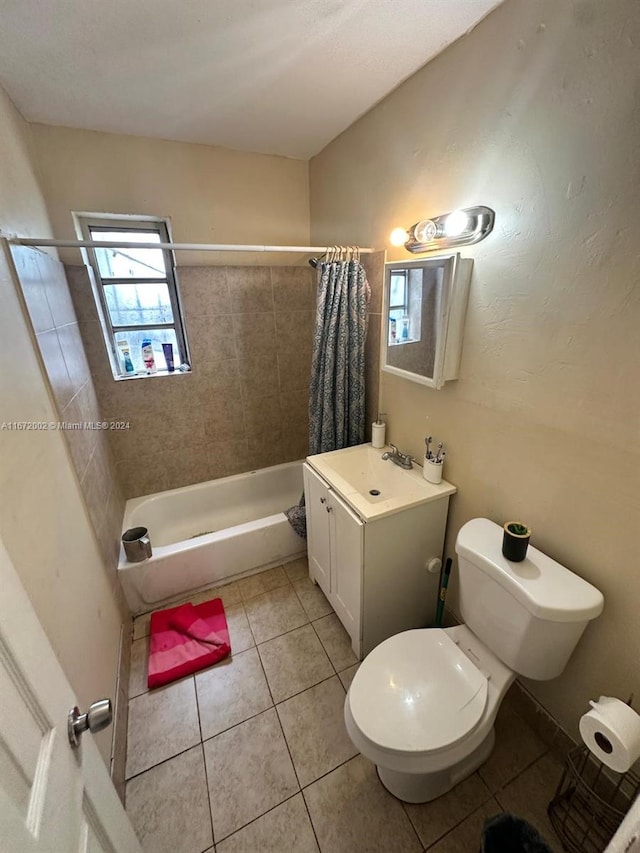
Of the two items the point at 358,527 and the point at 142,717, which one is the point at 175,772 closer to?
the point at 142,717

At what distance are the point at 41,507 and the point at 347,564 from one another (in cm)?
112

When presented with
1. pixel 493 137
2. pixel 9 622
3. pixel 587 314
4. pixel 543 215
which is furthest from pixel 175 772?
pixel 493 137

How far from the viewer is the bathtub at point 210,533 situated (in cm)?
190

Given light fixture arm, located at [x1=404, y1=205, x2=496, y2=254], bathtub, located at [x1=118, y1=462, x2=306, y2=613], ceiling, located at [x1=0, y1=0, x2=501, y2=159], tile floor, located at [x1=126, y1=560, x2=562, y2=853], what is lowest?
tile floor, located at [x1=126, y1=560, x2=562, y2=853]

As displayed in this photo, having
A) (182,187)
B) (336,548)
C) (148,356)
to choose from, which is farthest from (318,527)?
(182,187)

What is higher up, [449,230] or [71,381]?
[449,230]

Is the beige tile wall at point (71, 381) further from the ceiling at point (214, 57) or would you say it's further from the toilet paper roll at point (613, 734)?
the toilet paper roll at point (613, 734)

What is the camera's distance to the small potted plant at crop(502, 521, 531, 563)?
1083 mm

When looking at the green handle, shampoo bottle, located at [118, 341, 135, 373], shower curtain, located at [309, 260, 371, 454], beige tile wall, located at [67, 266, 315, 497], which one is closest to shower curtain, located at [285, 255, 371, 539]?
shower curtain, located at [309, 260, 371, 454]

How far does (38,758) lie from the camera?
20.2 inches

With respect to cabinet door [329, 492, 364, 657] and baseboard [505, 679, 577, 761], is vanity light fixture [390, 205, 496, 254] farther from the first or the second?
baseboard [505, 679, 577, 761]

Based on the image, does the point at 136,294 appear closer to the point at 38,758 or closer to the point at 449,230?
the point at 449,230

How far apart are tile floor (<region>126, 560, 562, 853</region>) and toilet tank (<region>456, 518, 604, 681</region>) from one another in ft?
1.59

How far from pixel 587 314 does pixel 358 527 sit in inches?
39.1
